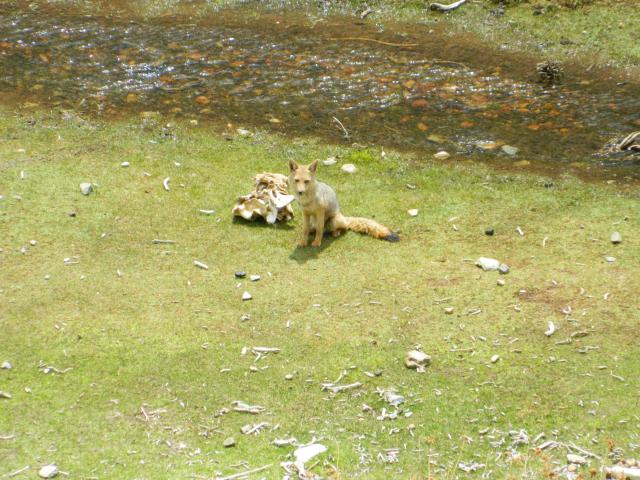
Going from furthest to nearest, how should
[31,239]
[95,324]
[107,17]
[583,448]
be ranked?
[107,17] < [31,239] < [95,324] < [583,448]

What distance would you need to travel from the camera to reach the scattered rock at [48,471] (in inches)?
199

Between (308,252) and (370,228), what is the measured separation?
763 mm

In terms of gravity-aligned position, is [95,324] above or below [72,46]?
below

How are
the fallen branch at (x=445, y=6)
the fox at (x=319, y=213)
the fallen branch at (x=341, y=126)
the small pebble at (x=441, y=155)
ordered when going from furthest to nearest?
1. the fallen branch at (x=445, y=6)
2. the fallen branch at (x=341, y=126)
3. the small pebble at (x=441, y=155)
4. the fox at (x=319, y=213)

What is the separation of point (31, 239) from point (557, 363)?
5525mm

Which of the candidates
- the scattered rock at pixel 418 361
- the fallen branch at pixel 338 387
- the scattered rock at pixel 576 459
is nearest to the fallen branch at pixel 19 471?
the fallen branch at pixel 338 387

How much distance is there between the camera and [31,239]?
26.0 feet

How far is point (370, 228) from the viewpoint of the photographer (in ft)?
27.1

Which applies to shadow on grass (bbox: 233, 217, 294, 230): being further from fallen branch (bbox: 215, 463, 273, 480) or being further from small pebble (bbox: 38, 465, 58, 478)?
small pebble (bbox: 38, 465, 58, 478)

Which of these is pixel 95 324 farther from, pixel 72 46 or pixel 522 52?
pixel 522 52

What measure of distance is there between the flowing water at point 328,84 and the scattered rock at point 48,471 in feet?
21.7

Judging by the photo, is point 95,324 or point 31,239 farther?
point 31,239

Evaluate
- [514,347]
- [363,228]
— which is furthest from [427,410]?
[363,228]

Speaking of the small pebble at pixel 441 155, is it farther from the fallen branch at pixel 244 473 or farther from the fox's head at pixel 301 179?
the fallen branch at pixel 244 473
